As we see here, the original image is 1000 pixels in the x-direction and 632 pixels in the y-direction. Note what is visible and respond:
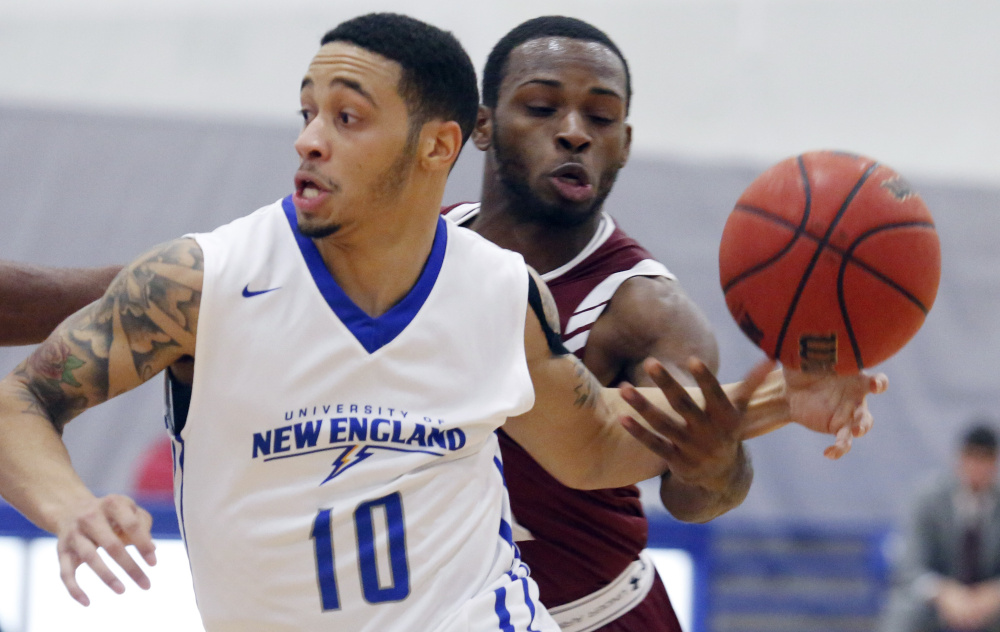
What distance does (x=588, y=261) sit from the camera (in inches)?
139

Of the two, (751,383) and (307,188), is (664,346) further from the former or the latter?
(307,188)

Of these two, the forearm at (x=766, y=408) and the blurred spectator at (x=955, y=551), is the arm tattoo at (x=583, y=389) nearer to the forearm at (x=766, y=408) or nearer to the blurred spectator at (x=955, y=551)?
the forearm at (x=766, y=408)

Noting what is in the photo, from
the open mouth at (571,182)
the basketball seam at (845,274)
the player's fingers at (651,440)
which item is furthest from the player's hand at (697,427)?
the open mouth at (571,182)

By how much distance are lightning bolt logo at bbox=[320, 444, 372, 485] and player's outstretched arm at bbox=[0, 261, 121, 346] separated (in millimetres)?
1055

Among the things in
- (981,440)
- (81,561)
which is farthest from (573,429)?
(981,440)

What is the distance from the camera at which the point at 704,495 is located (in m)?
3.19

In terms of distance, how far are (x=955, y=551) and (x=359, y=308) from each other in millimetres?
5484

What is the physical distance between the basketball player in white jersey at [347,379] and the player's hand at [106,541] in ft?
0.88

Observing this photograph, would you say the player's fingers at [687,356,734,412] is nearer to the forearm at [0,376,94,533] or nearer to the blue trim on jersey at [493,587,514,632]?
the blue trim on jersey at [493,587,514,632]

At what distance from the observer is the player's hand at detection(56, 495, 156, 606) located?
1.99 metres

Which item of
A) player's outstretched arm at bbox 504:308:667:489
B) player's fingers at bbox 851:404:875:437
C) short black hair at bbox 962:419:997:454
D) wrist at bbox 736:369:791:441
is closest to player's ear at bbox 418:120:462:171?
player's outstretched arm at bbox 504:308:667:489

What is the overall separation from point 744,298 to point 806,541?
4.95 m

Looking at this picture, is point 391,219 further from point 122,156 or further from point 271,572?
point 122,156

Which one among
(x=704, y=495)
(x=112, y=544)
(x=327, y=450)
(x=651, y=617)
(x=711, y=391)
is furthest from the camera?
(x=651, y=617)
